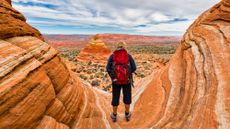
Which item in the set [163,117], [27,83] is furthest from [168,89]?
[27,83]

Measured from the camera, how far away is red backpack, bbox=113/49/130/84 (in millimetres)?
6984

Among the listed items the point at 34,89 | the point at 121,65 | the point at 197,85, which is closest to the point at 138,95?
the point at 121,65

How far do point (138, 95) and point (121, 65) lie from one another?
2.98 meters

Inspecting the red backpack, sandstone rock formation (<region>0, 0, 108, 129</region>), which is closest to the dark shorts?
the red backpack

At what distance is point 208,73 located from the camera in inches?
272

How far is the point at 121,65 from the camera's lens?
23.0 feet

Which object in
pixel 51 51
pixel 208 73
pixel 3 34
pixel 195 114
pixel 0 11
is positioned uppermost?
pixel 0 11

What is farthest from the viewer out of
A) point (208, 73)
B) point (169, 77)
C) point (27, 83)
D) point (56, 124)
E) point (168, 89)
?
point (169, 77)

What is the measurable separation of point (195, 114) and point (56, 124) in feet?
10.2

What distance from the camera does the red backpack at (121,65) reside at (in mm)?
6984

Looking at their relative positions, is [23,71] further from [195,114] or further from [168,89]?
[168,89]

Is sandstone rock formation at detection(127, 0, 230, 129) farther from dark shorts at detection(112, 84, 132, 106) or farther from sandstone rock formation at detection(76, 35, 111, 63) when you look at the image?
sandstone rock formation at detection(76, 35, 111, 63)

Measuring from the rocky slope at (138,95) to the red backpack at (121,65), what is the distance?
1383 millimetres

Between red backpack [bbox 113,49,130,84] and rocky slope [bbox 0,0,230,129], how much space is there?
138 cm
